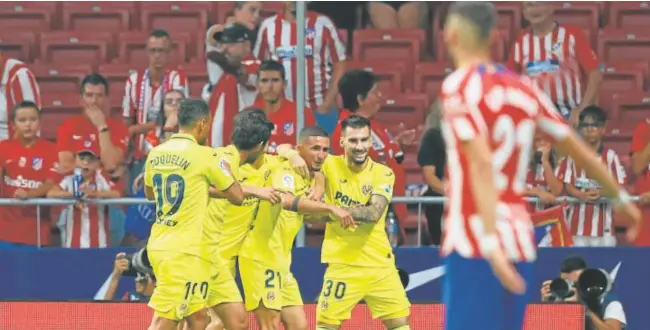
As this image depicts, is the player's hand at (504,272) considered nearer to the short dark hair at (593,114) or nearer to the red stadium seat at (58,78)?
the short dark hair at (593,114)

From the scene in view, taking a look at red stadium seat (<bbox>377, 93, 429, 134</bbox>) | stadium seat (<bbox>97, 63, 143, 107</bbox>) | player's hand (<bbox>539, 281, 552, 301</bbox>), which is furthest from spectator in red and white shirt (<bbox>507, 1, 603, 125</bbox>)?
stadium seat (<bbox>97, 63, 143, 107</bbox>)

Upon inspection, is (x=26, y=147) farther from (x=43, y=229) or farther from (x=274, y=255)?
(x=274, y=255)

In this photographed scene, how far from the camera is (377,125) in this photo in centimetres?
1238

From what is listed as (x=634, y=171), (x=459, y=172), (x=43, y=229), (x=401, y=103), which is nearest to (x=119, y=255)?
(x=43, y=229)

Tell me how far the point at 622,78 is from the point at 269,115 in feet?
12.4

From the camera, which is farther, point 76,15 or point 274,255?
point 76,15

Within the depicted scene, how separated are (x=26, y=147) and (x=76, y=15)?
10.4 ft

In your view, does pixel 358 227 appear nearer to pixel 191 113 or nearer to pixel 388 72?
pixel 191 113

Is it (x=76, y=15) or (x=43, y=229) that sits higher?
(x=76, y=15)

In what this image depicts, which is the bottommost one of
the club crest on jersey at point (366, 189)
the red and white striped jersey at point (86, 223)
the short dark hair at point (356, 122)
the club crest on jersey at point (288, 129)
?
the red and white striped jersey at point (86, 223)

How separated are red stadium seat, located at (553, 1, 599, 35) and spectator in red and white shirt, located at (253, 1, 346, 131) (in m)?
2.52

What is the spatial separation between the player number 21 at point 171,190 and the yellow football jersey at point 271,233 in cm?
113

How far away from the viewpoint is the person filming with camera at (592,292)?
1126 cm

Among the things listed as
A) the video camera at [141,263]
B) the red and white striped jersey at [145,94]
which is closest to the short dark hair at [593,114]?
the red and white striped jersey at [145,94]
